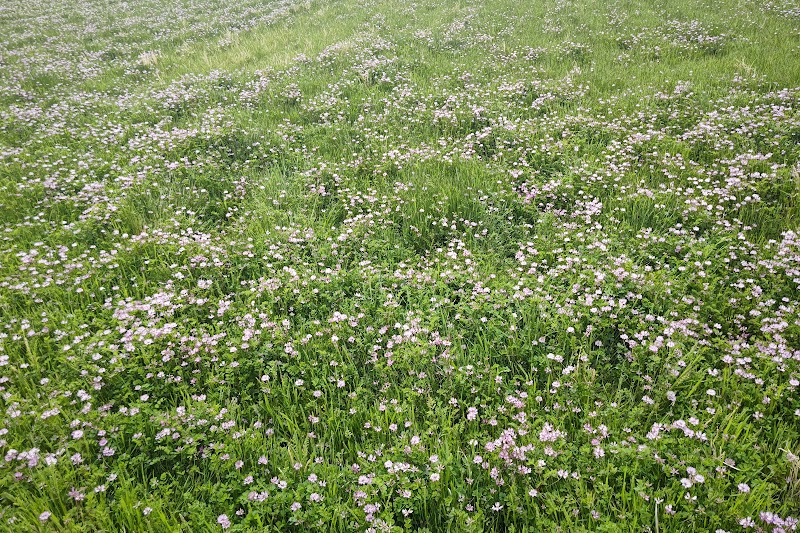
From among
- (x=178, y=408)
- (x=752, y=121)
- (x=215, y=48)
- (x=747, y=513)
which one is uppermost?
(x=215, y=48)

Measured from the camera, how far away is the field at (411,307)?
2867 mm

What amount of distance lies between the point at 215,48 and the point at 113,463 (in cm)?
1390

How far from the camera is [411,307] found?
441cm

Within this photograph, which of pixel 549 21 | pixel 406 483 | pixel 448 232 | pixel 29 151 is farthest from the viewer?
pixel 549 21

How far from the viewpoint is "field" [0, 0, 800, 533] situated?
9.41 feet

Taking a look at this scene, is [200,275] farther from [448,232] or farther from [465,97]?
[465,97]

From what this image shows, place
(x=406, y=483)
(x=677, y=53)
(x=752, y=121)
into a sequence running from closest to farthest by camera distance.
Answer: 1. (x=406, y=483)
2. (x=752, y=121)
3. (x=677, y=53)

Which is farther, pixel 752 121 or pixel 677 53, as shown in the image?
pixel 677 53

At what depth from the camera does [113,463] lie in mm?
3102

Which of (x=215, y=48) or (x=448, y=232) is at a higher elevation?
(x=215, y=48)

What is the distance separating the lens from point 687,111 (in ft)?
24.8

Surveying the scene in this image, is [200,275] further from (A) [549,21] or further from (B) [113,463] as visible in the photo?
(A) [549,21]

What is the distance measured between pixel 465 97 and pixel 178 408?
7.64 meters

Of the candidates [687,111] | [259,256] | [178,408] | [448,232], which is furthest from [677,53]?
[178,408]
